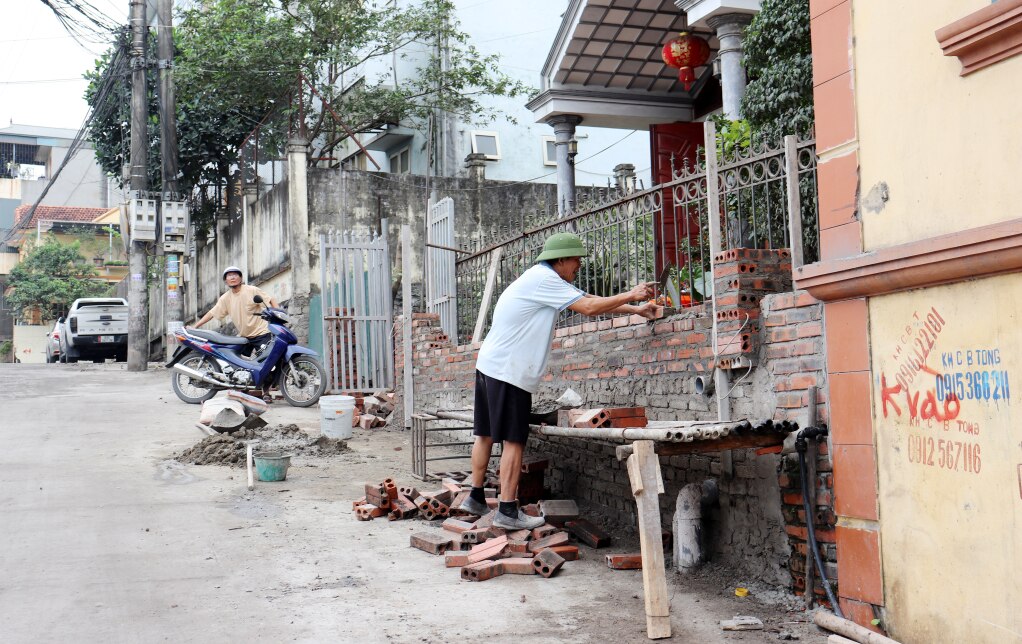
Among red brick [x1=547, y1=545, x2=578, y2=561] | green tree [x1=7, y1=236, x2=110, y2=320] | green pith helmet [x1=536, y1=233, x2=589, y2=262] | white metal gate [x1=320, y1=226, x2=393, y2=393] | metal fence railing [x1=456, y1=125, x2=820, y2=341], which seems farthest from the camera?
green tree [x1=7, y1=236, x2=110, y2=320]

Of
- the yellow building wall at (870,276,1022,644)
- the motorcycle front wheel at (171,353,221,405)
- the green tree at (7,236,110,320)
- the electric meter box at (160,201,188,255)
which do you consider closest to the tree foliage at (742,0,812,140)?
the yellow building wall at (870,276,1022,644)

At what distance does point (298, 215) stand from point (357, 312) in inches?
136

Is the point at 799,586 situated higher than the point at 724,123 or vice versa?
the point at 724,123

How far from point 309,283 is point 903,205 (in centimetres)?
1213

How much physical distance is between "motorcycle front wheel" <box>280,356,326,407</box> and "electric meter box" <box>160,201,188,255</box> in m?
7.63

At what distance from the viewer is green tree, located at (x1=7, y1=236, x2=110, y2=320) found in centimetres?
3297

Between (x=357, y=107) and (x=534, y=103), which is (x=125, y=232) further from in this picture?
(x=534, y=103)

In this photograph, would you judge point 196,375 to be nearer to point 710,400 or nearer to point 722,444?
point 710,400

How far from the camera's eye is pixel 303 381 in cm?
1164

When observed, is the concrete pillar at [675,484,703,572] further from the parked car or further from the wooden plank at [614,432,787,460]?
the parked car

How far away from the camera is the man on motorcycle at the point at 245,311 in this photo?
37.7 feet

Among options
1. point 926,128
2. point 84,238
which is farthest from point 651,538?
point 84,238

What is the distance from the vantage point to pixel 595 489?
21.0ft

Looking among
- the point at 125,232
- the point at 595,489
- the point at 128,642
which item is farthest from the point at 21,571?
the point at 125,232
